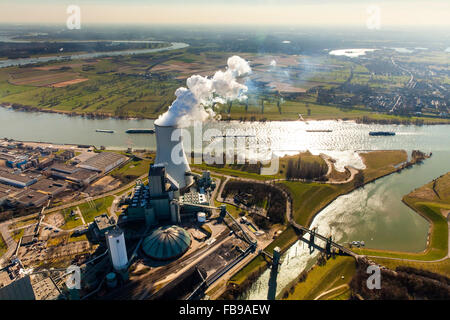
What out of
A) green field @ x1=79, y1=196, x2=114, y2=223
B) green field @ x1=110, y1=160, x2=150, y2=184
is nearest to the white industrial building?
green field @ x1=110, y1=160, x2=150, y2=184

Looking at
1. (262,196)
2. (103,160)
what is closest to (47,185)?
(103,160)

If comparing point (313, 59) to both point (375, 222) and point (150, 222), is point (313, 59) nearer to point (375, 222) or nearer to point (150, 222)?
point (375, 222)

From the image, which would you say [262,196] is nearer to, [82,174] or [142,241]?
[142,241]

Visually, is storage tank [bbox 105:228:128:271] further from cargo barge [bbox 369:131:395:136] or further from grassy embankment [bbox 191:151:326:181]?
cargo barge [bbox 369:131:395:136]

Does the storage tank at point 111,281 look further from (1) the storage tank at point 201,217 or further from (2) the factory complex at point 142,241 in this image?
(1) the storage tank at point 201,217

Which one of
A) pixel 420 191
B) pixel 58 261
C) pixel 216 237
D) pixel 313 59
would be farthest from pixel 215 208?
pixel 313 59

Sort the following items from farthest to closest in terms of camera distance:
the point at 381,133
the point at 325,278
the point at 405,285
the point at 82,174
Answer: the point at 381,133 < the point at 82,174 < the point at 325,278 < the point at 405,285
